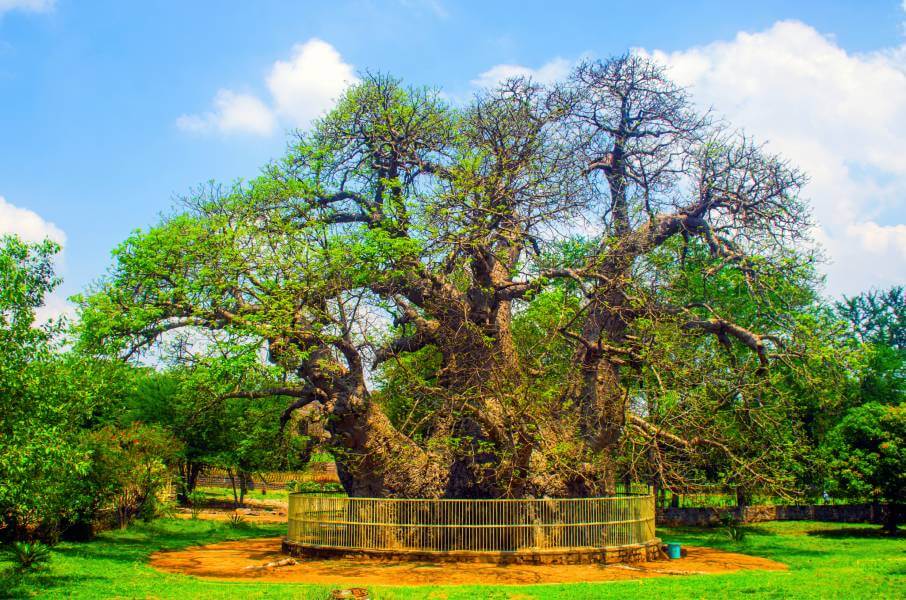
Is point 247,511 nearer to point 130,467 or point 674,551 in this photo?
point 130,467

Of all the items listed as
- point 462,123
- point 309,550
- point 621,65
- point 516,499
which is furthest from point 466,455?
point 621,65

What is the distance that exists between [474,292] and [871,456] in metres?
16.0

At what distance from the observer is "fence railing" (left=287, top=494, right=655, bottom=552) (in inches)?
696

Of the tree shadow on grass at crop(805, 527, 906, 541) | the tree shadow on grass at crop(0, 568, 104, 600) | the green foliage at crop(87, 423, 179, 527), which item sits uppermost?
the green foliage at crop(87, 423, 179, 527)

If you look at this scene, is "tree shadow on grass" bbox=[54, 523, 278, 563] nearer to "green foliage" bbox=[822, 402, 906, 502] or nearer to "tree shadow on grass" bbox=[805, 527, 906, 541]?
A: "tree shadow on grass" bbox=[805, 527, 906, 541]

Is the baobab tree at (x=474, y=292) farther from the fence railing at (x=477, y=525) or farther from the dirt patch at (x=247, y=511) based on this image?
the dirt patch at (x=247, y=511)

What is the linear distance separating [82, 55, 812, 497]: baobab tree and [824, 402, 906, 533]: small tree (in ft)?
21.7

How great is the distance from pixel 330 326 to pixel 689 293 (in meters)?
13.5

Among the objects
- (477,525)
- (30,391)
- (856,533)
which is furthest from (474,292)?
(856,533)

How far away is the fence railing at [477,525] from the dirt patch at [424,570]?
0.63 meters

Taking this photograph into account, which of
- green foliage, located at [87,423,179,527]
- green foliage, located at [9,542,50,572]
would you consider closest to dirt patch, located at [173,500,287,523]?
green foliage, located at [87,423,179,527]

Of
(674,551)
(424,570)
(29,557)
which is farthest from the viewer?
(674,551)

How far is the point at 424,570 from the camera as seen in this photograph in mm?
16422

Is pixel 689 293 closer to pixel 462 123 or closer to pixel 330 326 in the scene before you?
pixel 462 123
